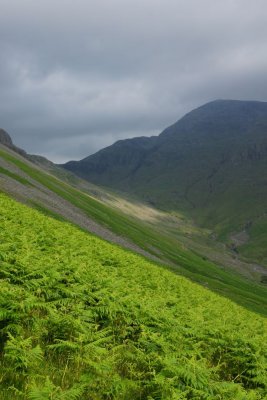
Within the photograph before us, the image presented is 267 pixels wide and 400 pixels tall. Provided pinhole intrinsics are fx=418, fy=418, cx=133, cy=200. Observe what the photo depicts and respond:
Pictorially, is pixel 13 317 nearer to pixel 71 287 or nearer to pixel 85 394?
pixel 85 394

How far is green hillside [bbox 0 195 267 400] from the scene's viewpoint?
947 centimetres

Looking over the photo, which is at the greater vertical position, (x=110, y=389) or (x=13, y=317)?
(x=13, y=317)

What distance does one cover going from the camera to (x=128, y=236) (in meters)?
103

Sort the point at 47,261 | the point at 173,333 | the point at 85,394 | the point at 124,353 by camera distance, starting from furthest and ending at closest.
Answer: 1. the point at 47,261
2. the point at 173,333
3. the point at 124,353
4. the point at 85,394

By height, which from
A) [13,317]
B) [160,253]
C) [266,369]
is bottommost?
[160,253]

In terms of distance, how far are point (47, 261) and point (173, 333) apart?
6429 mm

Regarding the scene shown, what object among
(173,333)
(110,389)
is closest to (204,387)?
(110,389)

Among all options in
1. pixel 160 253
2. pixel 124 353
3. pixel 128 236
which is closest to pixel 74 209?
pixel 128 236

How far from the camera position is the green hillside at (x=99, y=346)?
31.1ft

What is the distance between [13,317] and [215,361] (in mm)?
8224

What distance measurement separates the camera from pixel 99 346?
11.5 m


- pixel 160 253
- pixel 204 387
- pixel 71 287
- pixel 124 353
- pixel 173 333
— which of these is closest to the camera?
pixel 204 387

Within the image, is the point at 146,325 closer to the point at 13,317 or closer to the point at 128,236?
the point at 13,317

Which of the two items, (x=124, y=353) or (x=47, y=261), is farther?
(x=47, y=261)
